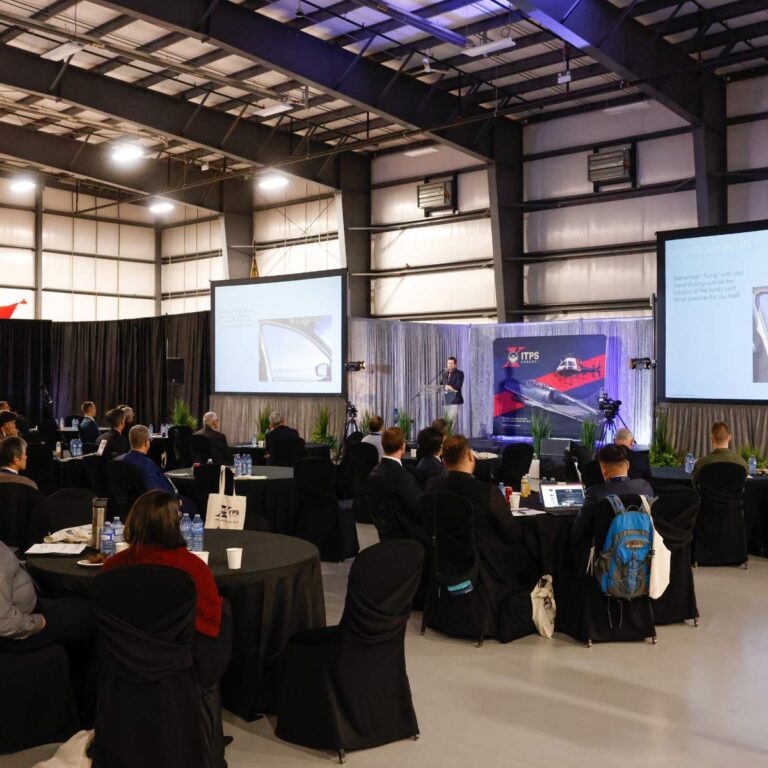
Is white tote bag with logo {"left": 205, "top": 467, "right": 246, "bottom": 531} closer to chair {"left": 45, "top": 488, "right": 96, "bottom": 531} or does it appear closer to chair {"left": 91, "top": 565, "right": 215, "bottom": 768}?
chair {"left": 45, "top": 488, "right": 96, "bottom": 531}

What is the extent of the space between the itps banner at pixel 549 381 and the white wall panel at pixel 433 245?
2.38 m

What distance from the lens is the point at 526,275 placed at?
51.6ft

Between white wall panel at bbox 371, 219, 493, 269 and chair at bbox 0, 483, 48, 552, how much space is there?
472 inches

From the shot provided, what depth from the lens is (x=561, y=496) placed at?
5656mm

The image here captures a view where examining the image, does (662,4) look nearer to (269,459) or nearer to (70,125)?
(269,459)

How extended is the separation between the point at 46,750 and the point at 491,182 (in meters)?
13.1

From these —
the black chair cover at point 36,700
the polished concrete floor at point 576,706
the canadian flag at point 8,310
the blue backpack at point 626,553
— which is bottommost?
the polished concrete floor at point 576,706

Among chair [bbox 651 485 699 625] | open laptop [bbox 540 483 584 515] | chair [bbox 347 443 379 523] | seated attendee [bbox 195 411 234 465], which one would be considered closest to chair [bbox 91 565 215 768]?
open laptop [bbox 540 483 584 515]

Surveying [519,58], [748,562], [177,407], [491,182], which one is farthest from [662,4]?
[177,407]

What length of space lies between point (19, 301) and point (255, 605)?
1702 centimetres

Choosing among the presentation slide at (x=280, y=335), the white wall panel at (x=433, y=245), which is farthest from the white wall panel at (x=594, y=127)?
the presentation slide at (x=280, y=335)

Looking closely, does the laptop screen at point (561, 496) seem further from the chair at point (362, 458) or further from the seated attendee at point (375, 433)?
the seated attendee at point (375, 433)

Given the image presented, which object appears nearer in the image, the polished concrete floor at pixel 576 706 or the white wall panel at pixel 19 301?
the polished concrete floor at pixel 576 706

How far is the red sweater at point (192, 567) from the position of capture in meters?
3.20
